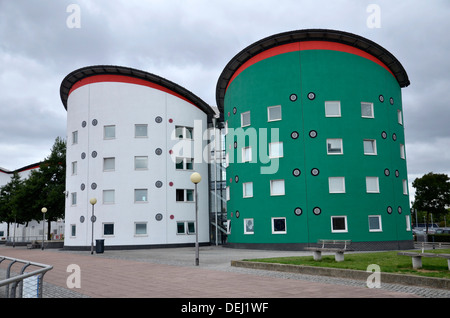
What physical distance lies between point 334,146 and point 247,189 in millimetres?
6794

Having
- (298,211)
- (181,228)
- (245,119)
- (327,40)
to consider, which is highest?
(327,40)

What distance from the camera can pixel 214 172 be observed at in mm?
37938

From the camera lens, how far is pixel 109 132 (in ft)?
115

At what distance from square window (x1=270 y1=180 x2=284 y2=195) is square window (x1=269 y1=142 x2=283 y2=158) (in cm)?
174

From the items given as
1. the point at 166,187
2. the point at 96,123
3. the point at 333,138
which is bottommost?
the point at 166,187

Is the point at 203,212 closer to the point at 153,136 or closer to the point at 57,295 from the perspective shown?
the point at 153,136

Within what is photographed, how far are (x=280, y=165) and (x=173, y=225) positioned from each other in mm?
11120

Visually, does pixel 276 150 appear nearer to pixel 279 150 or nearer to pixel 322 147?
pixel 279 150

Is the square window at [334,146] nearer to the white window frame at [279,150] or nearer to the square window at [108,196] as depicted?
the white window frame at [279,150]

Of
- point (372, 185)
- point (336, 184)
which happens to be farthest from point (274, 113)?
point (372, 185)

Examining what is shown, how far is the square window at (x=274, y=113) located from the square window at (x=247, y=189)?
15.7 ft

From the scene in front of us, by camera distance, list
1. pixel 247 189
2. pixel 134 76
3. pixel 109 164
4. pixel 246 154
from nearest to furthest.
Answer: pixel 247 189 < pixel 246 154 < pixel 109 164 < pixel 134 76
